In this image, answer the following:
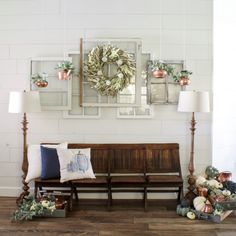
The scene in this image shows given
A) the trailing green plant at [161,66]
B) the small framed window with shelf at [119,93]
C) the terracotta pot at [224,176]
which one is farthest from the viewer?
the small framed window with shelf at [119,93]

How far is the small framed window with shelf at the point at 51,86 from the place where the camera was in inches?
158

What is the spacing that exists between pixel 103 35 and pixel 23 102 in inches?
54.7

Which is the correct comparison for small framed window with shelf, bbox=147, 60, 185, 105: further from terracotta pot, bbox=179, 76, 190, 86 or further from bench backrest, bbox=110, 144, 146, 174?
bench backrest, bbox=110, 144, 146, 174

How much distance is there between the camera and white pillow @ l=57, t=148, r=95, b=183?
355 cm

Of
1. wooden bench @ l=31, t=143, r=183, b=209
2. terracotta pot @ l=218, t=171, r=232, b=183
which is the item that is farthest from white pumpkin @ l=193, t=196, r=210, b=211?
terracotta pot @ l=218, t=171, r=232, b=183

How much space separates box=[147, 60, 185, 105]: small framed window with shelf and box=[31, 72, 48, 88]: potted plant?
4.49ft

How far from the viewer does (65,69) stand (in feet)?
12.8

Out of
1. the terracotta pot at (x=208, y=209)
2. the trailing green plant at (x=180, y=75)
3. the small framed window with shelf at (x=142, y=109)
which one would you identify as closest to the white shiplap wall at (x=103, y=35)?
the small framed window with shelf at (x=142, y=109)

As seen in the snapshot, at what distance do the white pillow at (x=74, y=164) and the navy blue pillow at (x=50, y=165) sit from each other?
52 millimetres

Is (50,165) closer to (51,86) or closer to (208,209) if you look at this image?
(51,86)

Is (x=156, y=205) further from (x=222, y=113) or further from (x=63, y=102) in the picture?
(x=63, y=102)

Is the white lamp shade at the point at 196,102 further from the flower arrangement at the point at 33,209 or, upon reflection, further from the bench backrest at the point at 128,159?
the flower arrangement at the point at 33,209

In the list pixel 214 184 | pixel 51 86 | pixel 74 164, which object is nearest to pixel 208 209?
pixel 214 184

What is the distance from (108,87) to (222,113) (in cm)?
159
